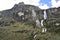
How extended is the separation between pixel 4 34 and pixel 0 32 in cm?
345

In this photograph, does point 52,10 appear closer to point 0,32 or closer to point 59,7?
point 59,7

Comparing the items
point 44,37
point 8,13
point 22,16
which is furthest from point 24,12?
point 44,37

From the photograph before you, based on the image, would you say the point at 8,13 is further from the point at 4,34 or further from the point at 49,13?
the point at 4,34

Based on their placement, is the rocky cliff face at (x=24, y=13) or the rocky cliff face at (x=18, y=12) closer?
the rocky cliff face at (x=24, y=13)

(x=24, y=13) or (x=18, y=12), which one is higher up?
(x=18, y=12)

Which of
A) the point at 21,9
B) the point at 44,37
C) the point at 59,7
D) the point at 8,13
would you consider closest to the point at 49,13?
the point at 59,7

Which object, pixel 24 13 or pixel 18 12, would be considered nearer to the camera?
pixel 24 13

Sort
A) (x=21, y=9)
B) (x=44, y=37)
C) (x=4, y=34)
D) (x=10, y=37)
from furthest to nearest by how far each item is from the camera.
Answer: (x=21, y=9), (x=4, y=34), (x=10, y=37), (x=44, y=37)

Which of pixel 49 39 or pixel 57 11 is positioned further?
pixel 57 11

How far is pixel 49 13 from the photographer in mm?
138375

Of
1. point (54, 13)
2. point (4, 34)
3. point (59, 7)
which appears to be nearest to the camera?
point (4, 34)

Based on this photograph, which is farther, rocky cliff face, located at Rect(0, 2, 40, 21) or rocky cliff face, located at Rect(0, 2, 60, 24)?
rocky cliff face, located at Rect(0, 2, 40, 21)

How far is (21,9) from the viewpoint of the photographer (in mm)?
162375

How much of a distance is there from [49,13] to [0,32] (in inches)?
2701
